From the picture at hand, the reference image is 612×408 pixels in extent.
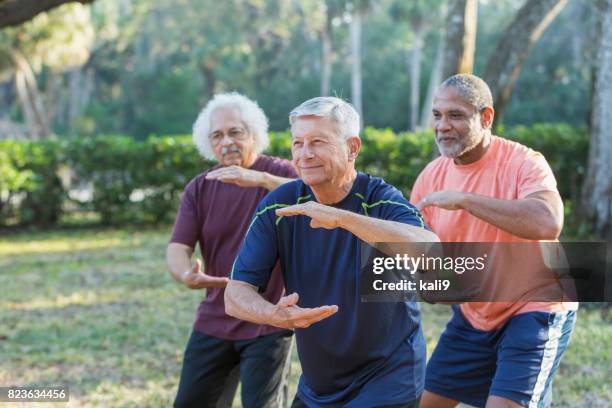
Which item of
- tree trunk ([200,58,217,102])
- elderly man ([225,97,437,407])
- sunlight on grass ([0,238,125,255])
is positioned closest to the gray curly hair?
elderly man ([225,97,437,407])

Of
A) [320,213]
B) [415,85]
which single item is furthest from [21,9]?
[415,85]

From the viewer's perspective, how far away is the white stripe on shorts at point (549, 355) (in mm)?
3469

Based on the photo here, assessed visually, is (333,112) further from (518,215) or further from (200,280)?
(200,280)

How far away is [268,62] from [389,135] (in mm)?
38513

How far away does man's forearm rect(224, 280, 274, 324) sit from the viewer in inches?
111

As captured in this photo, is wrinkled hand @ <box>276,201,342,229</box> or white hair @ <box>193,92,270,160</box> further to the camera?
white hair @ <box>193,92,270,160</box>

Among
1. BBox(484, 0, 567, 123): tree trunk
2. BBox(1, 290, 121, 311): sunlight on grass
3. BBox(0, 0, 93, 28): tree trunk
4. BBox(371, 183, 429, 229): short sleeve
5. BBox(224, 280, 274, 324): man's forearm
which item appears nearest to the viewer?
BBox(224, 280, 274, 324): man's forearm

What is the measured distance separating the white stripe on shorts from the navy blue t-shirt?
25.4 inches

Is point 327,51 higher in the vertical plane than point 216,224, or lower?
higher

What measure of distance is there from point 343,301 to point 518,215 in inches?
36.2

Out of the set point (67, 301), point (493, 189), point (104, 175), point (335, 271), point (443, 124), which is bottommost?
point (67, 301)

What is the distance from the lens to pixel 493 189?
12.2ft

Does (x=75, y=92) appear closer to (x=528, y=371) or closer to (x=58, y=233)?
(x=58, y=233)

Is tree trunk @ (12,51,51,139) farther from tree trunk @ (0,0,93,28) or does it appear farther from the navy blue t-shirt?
the navy blue t-shirt
